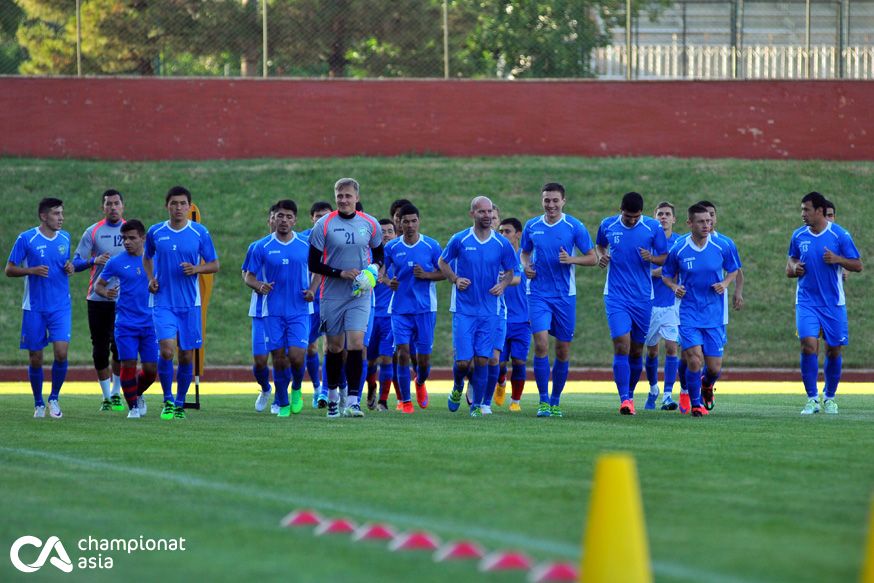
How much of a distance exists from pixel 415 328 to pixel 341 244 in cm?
270

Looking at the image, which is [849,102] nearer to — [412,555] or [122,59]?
[122,59]

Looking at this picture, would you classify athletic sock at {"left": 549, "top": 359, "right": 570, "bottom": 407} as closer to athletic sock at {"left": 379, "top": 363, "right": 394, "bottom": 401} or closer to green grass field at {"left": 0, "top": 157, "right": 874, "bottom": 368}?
athletic sock at {"left": 379, "top": 363, "right": 394, "bottom": 401}

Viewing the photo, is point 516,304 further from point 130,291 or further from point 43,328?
point 43,328

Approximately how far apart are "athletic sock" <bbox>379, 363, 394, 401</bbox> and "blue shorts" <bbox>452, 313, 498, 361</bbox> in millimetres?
1972

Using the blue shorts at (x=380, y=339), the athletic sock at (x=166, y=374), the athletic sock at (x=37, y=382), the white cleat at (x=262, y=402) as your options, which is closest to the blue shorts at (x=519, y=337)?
the blue shorts at (x=380, y=339)

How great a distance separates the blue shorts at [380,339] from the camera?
1836 centimetres

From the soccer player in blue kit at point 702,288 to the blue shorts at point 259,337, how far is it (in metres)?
4.56

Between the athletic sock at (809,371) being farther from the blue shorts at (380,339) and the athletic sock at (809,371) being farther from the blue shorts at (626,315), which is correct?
the blue shorts at (380,339)

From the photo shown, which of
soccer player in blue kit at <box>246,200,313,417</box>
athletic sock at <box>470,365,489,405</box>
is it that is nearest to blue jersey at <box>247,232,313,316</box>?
soccer player in blue kit at <box>246,200,313,417</box>

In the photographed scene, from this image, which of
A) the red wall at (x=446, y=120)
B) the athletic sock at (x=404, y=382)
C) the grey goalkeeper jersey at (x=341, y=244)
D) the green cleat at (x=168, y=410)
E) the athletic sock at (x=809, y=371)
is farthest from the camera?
the red wall at (x=446, y=120)

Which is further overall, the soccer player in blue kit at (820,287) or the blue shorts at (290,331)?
the soccer player in blue kit at (820,287)

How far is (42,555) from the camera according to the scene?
6836 millimetres

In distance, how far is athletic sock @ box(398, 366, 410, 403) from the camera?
17312mm

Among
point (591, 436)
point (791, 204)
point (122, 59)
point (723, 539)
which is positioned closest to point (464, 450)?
point (591, 436)
